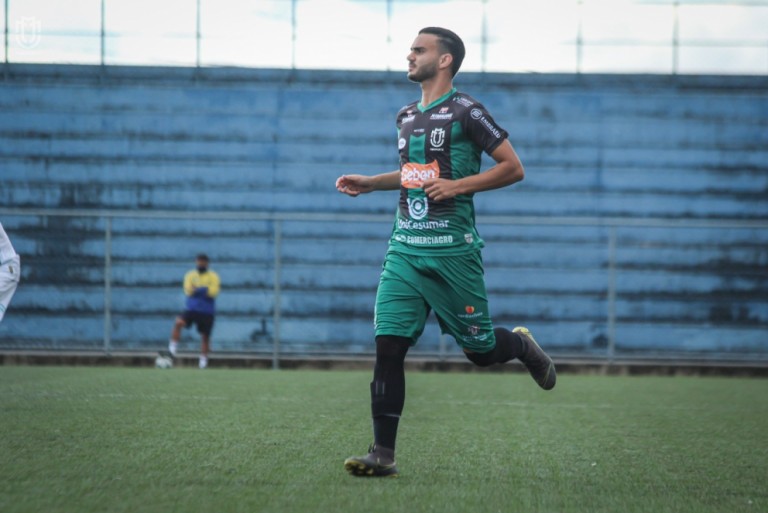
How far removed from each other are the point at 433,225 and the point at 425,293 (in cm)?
30

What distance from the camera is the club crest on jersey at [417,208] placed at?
531 centimetres

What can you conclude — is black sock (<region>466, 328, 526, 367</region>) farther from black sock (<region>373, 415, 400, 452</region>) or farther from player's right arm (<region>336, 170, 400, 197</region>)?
player's right arm (<region>336, 170, 400, 197</region>)

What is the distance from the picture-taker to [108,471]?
4996 mm

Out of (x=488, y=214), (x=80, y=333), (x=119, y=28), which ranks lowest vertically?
(x=80, y=333)

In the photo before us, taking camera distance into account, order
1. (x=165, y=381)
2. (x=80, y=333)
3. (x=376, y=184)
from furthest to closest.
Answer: (x=80, y=333)
(x=165, y=381)
(x=376, y=184)

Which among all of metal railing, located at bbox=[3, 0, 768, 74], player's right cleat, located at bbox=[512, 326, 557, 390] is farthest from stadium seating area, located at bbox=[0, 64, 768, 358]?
player's right cleat, located at bbox=[512, 326, 557, 390]

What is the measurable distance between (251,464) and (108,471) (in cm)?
66

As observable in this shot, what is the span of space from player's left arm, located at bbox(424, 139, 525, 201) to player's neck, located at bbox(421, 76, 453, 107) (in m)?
0.39

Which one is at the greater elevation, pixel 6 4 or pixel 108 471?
pixel 6 4

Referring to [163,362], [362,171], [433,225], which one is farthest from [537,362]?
[362,171]

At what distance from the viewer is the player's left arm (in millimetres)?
5145

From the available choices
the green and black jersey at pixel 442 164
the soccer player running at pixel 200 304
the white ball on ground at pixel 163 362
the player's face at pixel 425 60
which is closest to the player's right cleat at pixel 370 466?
the green and black jersey at pixel 442 164

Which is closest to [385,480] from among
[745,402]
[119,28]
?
[745,402]

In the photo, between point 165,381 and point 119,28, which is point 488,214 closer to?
point 119,28
